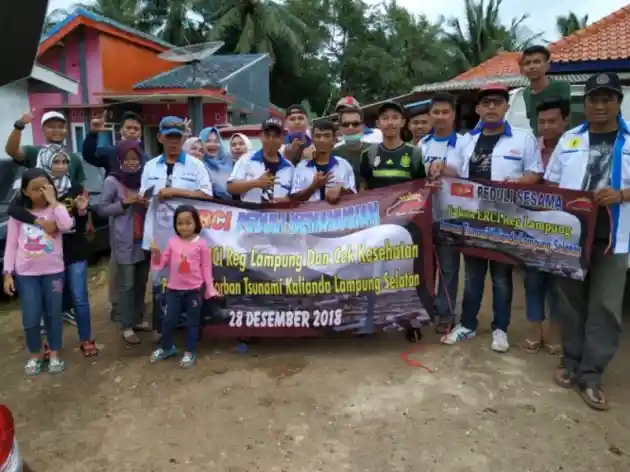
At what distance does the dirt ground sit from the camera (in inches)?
129

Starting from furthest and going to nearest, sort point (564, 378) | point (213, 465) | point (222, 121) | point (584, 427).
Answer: point (222, 121), point (564, 378), point (584, 427), point (213, 465)

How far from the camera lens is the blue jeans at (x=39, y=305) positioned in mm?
4348

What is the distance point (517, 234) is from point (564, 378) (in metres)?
1.14

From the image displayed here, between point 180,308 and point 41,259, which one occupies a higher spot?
point 41,259

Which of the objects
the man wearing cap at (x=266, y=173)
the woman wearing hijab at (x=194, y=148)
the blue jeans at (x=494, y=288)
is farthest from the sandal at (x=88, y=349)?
the blue jeans at (x=494, y=288)

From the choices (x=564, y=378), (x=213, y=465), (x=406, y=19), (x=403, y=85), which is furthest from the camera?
(x=406, y=19)

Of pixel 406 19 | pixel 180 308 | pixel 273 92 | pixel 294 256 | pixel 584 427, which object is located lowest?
pixel 584 427

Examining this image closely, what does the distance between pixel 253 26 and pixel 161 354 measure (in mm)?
29298

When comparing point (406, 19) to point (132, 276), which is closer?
point (132, 276)

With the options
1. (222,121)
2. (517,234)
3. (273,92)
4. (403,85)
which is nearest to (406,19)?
(403,85)

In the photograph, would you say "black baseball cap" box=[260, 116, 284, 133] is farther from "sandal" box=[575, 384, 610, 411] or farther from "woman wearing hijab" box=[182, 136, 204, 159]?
"sandal" box=[575, 384, 610, 411]

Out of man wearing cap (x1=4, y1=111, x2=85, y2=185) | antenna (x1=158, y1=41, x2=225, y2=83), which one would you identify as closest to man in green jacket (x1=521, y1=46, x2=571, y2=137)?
man wearing cap (x1=4, y1=111, x2=85, y2=185)

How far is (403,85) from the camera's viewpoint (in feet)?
113

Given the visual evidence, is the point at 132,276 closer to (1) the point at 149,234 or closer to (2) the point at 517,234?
(1) the point at 149,234
